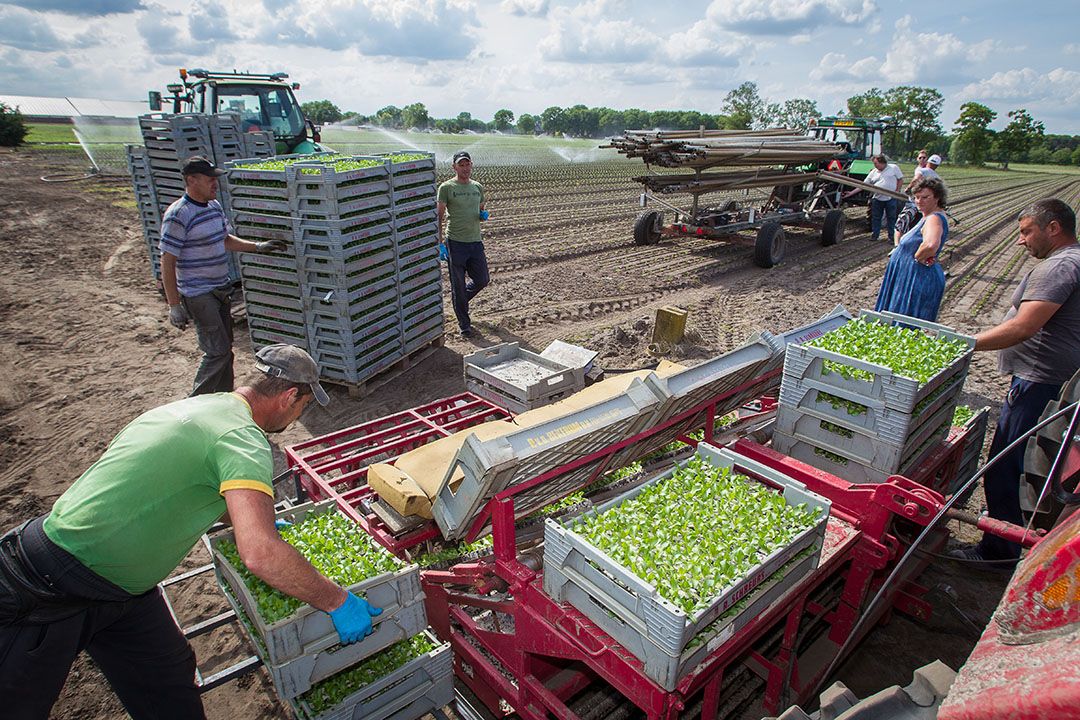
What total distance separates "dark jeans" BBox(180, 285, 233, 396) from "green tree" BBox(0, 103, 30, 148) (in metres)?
38.7

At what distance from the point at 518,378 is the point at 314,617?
304 cm

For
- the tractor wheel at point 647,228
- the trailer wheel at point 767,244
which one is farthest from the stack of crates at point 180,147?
the trailer wheel at point 767,244

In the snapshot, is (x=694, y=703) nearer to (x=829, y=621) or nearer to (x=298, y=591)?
(x=829, y=621)

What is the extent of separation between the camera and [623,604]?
2346 mm

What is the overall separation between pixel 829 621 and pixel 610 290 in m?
7.54

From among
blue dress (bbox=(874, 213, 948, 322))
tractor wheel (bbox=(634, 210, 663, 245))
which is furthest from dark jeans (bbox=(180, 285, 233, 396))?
tractor wheel (bbox=(634, 210, 663, 245))

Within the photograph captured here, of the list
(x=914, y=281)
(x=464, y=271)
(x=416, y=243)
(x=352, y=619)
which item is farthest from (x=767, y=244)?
(x=352, y=619)

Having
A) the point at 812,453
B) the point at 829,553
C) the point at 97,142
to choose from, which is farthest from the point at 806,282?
the point at 97,142

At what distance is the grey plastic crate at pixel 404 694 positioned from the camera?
281 cm

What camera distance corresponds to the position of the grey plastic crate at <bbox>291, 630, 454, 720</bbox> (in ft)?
9.21

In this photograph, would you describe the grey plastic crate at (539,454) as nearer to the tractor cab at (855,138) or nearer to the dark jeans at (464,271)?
the dark jeans at (464,271)

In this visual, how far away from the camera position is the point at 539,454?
9.09ft

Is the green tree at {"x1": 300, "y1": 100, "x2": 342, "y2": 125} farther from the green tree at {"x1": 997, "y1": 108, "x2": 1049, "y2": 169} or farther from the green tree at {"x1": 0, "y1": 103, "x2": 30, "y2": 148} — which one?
the green tree at {"x1": 997, "y1": 108, "x2": 1049, "y2": 169}

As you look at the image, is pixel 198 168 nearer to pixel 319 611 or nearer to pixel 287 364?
pixel 287 364
